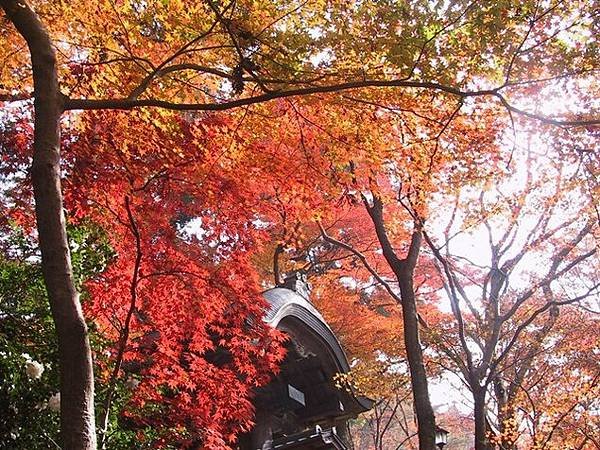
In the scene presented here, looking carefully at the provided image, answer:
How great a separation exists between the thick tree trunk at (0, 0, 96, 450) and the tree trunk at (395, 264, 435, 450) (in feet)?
18.7

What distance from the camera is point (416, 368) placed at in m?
8.49

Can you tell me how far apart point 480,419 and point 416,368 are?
1.32 meters

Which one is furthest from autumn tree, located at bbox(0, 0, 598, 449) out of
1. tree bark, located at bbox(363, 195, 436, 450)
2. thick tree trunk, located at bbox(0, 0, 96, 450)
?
tree bark, located at bbox(363, 195, 436, 450)

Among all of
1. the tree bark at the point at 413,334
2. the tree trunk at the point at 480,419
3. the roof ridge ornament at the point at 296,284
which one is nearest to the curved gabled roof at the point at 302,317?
the roof ridge ornament at the point at 296,284

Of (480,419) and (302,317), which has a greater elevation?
(302,317)

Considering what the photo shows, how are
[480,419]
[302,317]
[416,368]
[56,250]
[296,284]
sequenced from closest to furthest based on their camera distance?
[56,250] → [416,368] → [480,419] → [302,317] → [296,284]

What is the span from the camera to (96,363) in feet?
20.6

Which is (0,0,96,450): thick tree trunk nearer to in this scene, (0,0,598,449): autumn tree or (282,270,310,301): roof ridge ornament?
(0,0,598,449): autumn tree

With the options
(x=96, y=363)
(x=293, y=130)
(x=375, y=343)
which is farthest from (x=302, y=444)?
(x=375, y=343)

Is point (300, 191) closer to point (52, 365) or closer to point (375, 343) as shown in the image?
point (52, 365)

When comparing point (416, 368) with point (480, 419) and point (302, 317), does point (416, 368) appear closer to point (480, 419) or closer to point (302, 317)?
point (480, 419)

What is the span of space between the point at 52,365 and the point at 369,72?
444 centimetres

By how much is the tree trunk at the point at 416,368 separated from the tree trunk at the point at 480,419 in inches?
41.9

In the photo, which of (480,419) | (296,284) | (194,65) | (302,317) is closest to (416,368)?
(480,419)
